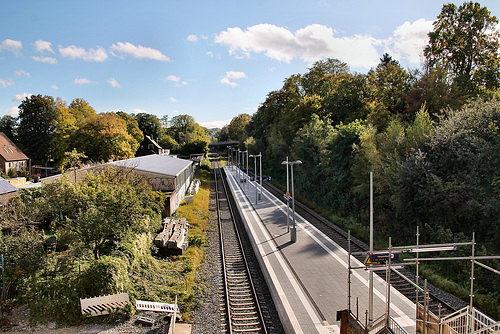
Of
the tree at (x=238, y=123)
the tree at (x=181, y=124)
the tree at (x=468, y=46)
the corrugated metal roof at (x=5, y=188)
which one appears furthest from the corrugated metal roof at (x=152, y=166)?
the tree at (x=238, y=123)

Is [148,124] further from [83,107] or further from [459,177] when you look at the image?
[459,177]

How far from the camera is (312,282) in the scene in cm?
1234

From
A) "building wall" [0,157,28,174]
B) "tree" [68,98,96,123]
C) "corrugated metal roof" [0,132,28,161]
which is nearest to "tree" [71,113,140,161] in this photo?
"building wall" [0,157,28,174]

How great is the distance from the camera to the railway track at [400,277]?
10.5 metres

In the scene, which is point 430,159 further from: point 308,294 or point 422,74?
point 422,74

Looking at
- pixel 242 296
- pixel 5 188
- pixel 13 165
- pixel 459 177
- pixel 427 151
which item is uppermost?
pixel 427 151

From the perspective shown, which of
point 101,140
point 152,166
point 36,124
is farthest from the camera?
point 36,124

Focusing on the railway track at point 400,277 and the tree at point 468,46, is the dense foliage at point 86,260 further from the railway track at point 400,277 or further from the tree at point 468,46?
the tree at point 468,46

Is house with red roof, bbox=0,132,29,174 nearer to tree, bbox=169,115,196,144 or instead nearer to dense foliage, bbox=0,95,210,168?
dense foliage, bbox=0,95,210,168

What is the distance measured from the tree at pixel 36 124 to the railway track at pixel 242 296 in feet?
141

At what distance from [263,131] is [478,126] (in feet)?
173

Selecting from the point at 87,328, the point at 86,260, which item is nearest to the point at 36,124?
the point at 86,260

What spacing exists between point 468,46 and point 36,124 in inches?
2161

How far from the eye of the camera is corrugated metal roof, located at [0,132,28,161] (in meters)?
42.9
